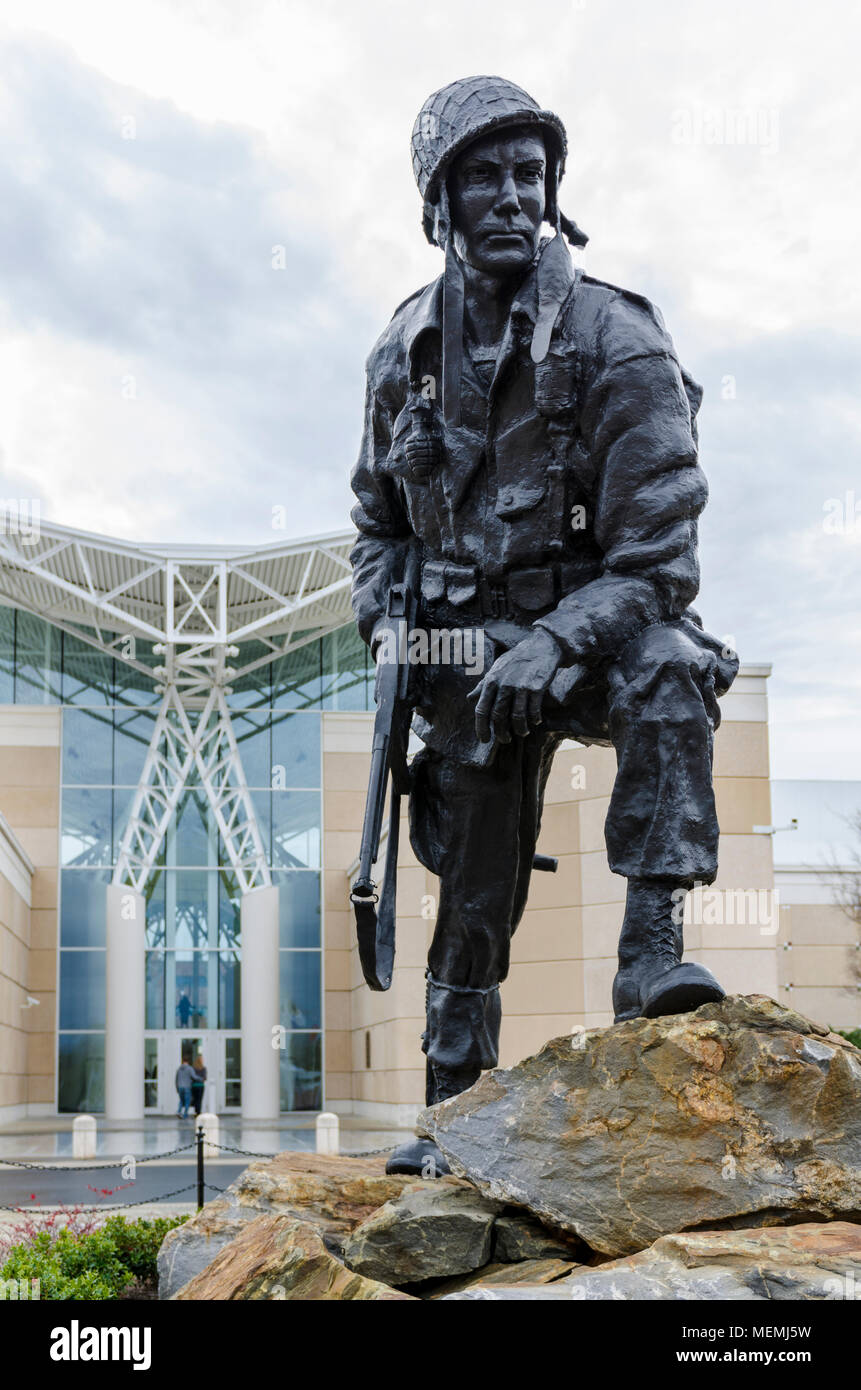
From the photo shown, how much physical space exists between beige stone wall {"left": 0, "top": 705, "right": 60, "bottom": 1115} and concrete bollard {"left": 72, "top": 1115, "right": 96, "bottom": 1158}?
1447cm

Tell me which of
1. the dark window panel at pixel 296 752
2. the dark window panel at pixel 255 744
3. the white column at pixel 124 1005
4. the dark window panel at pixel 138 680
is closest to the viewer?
the white column at pixel 124 1005

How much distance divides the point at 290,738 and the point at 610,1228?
32321mm

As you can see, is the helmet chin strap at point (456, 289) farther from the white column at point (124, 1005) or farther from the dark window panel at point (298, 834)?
the dark window panel at point (298, 834)

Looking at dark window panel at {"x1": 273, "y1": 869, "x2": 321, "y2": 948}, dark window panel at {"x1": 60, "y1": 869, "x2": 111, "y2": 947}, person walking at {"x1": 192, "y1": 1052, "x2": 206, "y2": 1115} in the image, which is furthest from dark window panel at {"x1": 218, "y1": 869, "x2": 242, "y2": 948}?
person walking at {"x1": 192, "y1": 1052, "x2": 206, "y2": 1115}

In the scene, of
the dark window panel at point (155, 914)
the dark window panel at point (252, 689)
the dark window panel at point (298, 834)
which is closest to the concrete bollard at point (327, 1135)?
the dark window panel at point (298, 834)

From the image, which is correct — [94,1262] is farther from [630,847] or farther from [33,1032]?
[33,1032]

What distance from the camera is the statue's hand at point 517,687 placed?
374cm

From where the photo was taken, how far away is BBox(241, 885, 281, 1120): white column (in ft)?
98.4

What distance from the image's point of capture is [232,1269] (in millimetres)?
3371

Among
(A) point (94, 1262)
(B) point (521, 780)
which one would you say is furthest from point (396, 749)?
(A) point (94, 1262)

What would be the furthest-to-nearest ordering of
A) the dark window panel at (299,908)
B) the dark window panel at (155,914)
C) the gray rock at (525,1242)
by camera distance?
the dark window panel at (155,914), the dark window panel at (299,908), the gray rock at (525,1242)

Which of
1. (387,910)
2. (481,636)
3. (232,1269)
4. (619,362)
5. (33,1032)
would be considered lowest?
(33,1032)

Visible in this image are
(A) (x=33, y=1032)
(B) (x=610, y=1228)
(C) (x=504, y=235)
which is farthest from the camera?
(A) (x=33, y=1032)

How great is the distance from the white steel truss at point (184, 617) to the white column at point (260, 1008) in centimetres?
92
